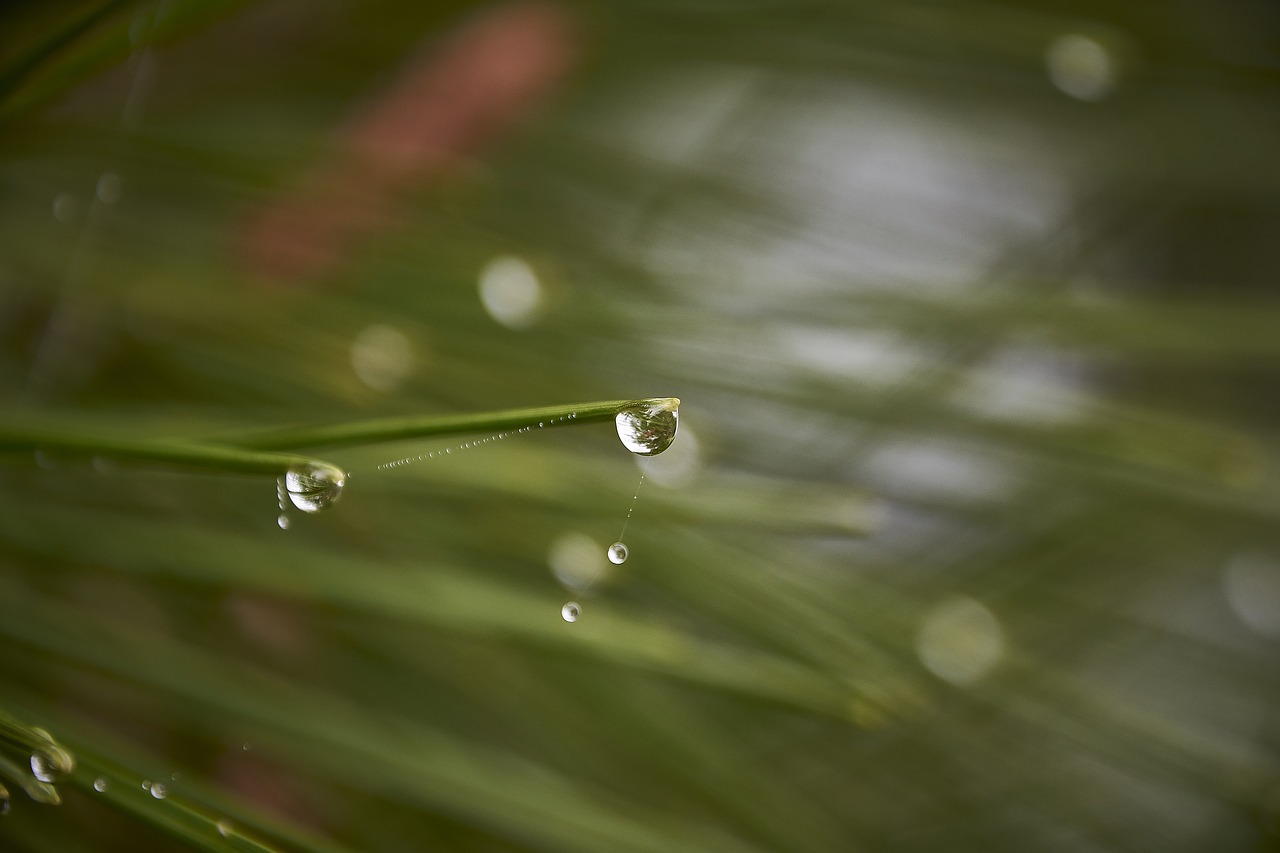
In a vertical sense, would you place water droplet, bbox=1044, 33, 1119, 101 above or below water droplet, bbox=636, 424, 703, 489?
above

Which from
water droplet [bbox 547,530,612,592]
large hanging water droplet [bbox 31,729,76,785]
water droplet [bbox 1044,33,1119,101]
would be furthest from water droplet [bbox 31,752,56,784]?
water droplet [bbox 1044,33,1119,101]

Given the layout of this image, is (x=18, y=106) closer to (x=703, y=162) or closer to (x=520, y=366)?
(x=520, y=366)

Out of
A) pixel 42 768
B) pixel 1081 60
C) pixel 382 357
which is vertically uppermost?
pixel 1081 60

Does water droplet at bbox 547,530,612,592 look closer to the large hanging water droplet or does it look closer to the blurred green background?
the blurred green background

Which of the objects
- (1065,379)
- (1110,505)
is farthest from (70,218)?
(1065,379)

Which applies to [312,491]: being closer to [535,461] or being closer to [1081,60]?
[535,461]

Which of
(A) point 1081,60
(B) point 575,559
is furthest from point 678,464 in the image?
(A) point 1081,60

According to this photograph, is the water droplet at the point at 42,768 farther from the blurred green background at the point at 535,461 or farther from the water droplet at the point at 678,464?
the water droplet at the point at 678,464

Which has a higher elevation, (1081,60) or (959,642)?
(1081,60)
